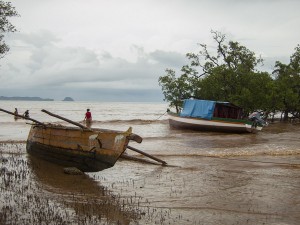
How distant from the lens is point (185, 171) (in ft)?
38.3

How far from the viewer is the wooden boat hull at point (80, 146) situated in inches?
392

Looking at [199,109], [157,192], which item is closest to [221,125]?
[199,109]

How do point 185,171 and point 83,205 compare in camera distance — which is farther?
Answer: point 185,171

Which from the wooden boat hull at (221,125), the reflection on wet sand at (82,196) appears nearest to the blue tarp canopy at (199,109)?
the wooden boat hull at (221,125)

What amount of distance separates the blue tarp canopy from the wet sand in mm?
13503

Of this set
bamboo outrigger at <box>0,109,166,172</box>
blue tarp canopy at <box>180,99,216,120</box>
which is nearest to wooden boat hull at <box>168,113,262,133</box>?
blue tarp canopy at <box>180,99,216,120</box>

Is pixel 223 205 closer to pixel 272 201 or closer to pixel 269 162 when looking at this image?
pixel 272 201

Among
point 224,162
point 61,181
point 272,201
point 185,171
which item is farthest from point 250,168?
point 61,181

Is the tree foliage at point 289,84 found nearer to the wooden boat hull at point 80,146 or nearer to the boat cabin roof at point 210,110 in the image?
the boat cabin roof at point 210,110

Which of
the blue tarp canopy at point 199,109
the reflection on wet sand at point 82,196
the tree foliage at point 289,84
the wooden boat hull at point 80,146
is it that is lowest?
the reflection on wet sand at point 82,196

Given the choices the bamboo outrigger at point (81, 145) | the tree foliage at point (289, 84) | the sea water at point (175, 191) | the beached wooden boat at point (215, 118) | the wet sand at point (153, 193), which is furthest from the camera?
the tree foliage at point (289, 84)

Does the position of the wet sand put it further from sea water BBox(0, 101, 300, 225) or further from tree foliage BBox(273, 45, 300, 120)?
tree foliage BBox(273, 45, 300, 120)

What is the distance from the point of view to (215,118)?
26375mm

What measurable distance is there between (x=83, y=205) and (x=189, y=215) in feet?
7.34
